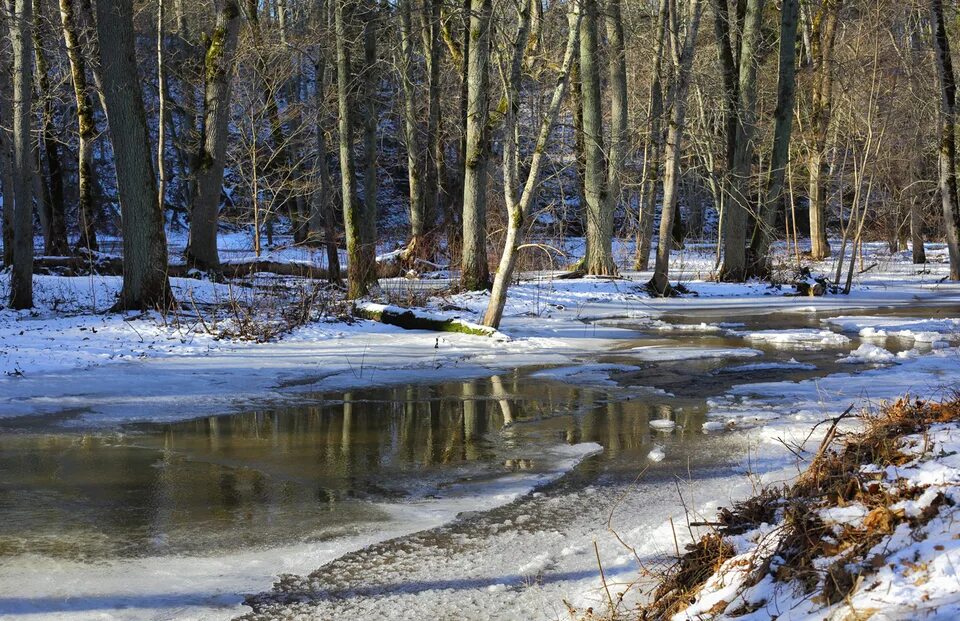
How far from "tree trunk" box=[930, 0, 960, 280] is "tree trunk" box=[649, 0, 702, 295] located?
7.67 m

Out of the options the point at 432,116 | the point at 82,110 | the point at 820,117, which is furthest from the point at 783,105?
the point at 82,110

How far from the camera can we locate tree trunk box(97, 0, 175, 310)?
44.1 feet

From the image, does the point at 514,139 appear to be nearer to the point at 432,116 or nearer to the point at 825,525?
the point at 825,525

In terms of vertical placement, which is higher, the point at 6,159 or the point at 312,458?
the point at 6,159

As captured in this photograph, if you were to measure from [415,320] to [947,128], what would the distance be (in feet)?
54.1

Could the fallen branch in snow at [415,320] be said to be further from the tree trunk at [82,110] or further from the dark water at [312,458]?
the tree trunk at [82,110]

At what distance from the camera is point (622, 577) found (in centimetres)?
464

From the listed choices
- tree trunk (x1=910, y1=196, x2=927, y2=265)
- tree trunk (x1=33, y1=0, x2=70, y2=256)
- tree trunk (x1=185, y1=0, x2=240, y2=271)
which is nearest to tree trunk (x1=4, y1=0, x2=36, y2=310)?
tree trunk (x1=185, y1=0, x2=240, y2=271)

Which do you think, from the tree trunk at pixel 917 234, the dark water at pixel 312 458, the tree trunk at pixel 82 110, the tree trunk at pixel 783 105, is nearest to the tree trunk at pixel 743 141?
the tree trunk at pixel 783 105

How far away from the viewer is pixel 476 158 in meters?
17.1

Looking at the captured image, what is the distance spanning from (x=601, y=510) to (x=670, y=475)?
959 mm

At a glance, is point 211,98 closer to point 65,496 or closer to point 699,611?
point 65,496

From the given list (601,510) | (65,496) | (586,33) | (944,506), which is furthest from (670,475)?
(586,33)

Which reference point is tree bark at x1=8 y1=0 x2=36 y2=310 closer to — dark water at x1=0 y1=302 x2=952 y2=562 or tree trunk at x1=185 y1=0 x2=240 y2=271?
tree trunk at x1=185 y1=0 x2=240 y2=271
